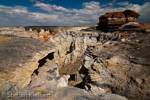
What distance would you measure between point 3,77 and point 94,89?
390 centimetres

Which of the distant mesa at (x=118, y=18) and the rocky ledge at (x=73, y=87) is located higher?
the distant mesa at (x=118, y=18)

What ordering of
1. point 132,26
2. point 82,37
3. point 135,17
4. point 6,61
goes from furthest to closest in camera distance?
point 135,17, point 82,37, point 132,26, point 6,61

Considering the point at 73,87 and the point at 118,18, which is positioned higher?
the point at 118,18

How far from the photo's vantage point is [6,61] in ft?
11.0

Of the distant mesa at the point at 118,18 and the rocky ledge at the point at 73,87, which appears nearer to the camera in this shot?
the rocky ledge at the point at 73,87

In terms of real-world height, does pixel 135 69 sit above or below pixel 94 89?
above

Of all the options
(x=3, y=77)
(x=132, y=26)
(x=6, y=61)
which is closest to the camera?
(x=3, y=77)

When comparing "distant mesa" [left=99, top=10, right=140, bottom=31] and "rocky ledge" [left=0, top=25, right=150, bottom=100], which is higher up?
"distant mesa" [left=99, top=10, right=140, bottom=31]

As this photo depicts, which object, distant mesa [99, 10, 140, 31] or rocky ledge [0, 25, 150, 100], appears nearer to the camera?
rocky ledge [0, 25, 150, 100]

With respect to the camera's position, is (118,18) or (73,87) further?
(118,18)

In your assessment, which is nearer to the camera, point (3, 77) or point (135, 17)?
point (3, 77)

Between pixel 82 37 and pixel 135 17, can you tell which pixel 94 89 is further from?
pixel 135 17

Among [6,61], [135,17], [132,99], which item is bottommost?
[132,99]

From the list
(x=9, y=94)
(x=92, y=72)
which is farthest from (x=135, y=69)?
(x=9, y=94)
